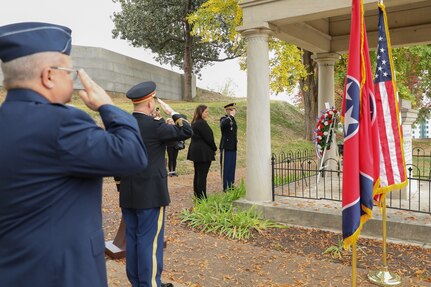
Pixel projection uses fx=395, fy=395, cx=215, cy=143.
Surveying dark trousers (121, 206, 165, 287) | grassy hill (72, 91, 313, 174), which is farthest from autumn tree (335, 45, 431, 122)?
dark trousers (121, 206, 165, 287)

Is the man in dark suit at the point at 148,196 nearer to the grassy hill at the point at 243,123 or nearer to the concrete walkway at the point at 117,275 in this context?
the concrete walkway at the point at 117,275

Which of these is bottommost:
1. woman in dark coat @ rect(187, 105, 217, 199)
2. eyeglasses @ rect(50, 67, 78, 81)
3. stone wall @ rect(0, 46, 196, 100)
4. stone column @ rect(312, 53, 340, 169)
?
woman in dark coat @ rect(187, 105, 217, 199)

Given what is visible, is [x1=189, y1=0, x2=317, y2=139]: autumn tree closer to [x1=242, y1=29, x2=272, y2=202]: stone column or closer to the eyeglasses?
[x1=242, y1=29, x2=272, y2=202]: stone column

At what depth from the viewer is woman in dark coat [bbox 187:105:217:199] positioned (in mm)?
8367

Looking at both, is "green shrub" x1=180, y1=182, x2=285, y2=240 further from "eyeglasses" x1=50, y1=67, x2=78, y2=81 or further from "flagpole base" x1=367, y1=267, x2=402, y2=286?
"eyeglasses" x1=50, y1=67, x2=78, y2=81

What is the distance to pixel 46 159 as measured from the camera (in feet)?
5.36

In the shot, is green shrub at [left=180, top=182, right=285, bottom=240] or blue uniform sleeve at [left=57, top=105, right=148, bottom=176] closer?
blue uniform sleeve at [left=57, top=105, right=148, bottom=176]

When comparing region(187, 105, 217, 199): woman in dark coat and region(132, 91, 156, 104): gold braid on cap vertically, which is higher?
region(132, 91, 156, 104): gold braid on cap

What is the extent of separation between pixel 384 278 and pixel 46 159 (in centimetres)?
418

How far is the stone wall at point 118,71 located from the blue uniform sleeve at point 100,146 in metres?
23.9

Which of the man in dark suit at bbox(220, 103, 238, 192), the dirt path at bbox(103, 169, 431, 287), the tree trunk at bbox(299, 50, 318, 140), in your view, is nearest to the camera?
the dirt path at bbox(103, 169, 431, 287)

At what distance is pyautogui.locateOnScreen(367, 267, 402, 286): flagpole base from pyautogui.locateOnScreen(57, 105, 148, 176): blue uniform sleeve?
12.2 ft

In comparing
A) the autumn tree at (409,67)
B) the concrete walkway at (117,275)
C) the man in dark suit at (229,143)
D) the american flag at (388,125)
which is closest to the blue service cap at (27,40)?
the concrete walkway at (117,275)

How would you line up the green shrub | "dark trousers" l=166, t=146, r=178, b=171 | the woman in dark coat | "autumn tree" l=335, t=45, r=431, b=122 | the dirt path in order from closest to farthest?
the dirt path < the green shrub < the woman in dark coat < "dark trousers" l=166, t=146, r=178, b=171 < "autumn tree" l=335, t=45, r=431, b=122
